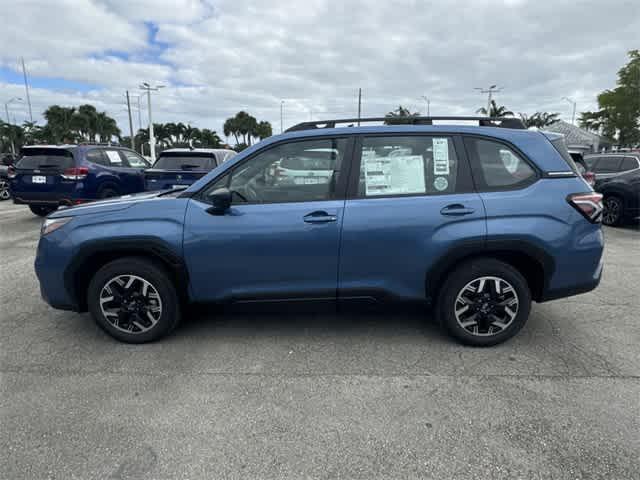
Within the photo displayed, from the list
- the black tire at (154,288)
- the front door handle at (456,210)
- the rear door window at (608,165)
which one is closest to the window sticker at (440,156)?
the front door handle at (456,210)

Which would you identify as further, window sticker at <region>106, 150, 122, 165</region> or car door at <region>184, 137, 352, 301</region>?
window sticker at <region>106, 150, 122, 165</region>

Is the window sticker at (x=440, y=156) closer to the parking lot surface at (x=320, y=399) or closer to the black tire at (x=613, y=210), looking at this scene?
the parking lot surface at (x=320, y=399)

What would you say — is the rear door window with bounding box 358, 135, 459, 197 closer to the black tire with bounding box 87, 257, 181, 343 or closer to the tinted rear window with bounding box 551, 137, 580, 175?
the tinted rear window with bounding box 551, 137, 580, 175

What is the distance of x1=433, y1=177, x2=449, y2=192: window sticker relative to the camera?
10.1 feet

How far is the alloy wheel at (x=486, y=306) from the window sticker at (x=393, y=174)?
867 millimetres

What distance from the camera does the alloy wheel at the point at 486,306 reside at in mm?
3127

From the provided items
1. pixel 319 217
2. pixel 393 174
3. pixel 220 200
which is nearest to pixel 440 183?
pixel 393 174

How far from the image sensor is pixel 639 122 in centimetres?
3100

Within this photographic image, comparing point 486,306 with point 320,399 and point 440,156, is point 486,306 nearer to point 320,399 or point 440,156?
point 440,156

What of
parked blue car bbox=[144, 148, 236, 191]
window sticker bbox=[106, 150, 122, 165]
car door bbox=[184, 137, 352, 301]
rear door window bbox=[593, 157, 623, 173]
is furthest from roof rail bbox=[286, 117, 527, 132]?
rear door window bbox=[593, 157, 623, 173]

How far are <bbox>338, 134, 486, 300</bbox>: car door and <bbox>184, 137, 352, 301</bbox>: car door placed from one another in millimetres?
139

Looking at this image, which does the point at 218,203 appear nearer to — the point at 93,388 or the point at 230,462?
the point at 93,388

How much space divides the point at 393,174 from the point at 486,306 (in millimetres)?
1258

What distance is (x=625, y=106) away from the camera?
30047mm
